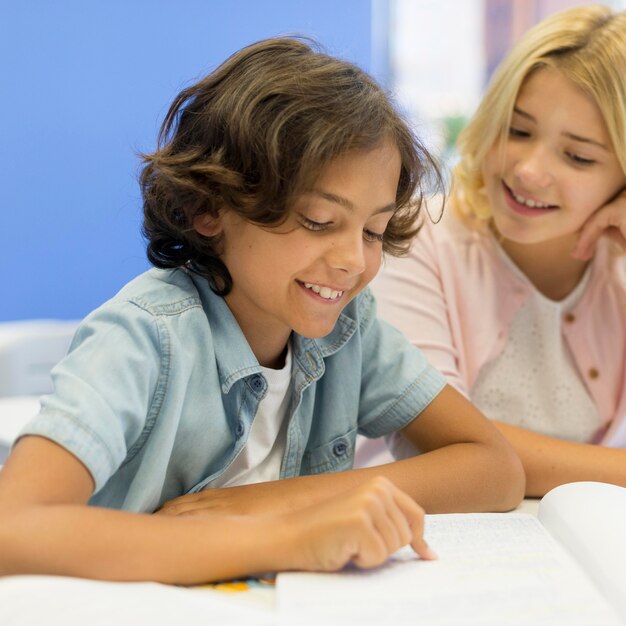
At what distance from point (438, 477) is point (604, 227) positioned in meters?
0.57

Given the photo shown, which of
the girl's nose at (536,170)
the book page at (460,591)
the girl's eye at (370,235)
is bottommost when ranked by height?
the book page at (460,591)

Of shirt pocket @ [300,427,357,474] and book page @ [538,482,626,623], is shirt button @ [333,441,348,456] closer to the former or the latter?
shirt pocket @ [300,427,357,474]

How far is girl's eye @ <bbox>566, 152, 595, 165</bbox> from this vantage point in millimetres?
1274

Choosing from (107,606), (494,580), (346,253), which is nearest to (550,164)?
(346,253)

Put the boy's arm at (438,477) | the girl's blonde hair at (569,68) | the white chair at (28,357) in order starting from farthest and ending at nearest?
1. the white chair at (28,357)
2. the girl's blonde hair at (569,68)
3. the boy's arm at (438,477)

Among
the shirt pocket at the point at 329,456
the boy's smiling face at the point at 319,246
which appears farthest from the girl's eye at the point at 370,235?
the shirt pocket at the point at 329,456

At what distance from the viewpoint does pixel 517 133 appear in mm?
1312

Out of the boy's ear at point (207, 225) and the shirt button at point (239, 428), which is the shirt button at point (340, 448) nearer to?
the shirt button at point (239, 428)

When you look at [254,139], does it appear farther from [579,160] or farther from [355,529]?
[579,160]

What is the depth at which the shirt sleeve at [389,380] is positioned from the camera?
41.2 inches

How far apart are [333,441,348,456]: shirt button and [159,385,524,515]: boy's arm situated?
0.24 ft

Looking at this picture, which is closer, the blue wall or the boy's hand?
the boy's hand

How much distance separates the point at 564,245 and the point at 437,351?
0.28 meters

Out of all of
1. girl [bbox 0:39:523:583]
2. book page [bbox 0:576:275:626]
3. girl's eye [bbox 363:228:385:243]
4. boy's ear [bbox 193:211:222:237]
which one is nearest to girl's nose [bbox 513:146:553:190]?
girl [bbox 0:39:523:583]
